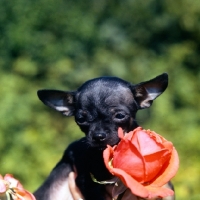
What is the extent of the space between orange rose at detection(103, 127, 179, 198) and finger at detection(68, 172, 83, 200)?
→ 4.80 feet

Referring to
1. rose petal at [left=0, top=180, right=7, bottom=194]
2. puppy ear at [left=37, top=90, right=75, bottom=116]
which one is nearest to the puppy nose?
puppy ear at [left=37, top=90, right=75, bottom=116]

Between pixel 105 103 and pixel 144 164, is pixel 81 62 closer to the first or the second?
Answer: pixel 105 103

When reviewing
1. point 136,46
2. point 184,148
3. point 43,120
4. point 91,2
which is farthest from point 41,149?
point 91,2

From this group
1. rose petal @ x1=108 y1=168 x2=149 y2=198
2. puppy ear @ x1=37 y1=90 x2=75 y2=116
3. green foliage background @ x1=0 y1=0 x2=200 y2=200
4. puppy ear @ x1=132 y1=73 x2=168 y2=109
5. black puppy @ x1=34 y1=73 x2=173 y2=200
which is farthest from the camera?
green foliage background @ x1=0 y1=0 x2=200 y2=200

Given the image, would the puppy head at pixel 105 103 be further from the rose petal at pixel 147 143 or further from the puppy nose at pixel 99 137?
the rose petal at pixel 147 143

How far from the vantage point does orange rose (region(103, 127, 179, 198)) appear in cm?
168

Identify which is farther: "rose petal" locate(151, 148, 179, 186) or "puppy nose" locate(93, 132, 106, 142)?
"puppy nose" locate(93, 132, 106, 142)

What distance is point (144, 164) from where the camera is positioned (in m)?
1.70

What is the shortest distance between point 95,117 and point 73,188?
50 centimetres

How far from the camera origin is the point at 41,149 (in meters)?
5.48

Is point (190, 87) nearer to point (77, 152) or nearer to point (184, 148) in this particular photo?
point (184, 148)

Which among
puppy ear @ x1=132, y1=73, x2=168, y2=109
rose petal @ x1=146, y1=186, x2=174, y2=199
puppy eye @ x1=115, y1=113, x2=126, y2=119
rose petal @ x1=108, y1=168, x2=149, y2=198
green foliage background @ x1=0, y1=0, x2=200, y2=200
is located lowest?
rose petal @ x1=146, y1=186, x2=174, y2=199

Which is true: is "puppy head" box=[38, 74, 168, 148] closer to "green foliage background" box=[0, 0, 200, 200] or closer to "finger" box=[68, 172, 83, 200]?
"finger" box=[68, 172, 83, 200]

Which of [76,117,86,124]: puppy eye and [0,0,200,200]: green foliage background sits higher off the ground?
[0,0,200,200]: green foliage background
